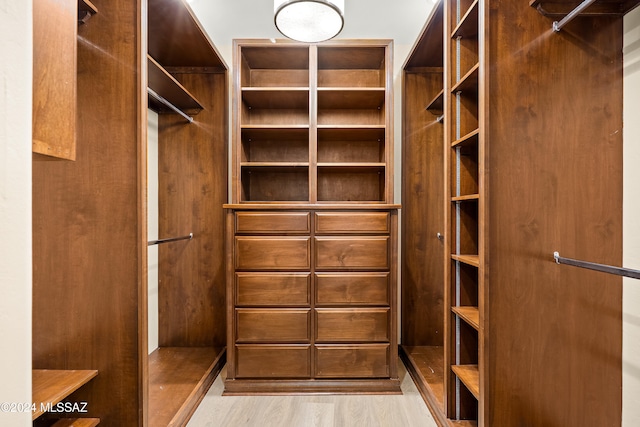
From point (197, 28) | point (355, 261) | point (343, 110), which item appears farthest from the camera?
point (343, 110)

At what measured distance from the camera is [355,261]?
2320 millimetres

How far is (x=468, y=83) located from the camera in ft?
5.68

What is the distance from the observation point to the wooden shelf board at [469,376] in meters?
1.58

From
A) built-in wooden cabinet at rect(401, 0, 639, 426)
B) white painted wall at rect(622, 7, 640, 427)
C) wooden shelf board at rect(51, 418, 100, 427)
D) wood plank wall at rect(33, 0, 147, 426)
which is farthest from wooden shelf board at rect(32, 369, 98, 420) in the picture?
white painted wall at rect(622, 7, 640, 427)

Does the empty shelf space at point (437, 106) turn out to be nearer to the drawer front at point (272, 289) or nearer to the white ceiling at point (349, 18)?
the white ceiling at point (349, 18)

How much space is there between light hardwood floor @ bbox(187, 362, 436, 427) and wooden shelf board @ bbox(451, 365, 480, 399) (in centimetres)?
42

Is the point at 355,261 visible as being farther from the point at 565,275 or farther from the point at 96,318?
the point at 96,318

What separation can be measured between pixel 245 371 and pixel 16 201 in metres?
1.87

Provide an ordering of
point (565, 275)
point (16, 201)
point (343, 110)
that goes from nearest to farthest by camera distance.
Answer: point (16, 201)
point (565, 275)
point (343, 110)

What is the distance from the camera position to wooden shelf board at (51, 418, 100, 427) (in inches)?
58.1

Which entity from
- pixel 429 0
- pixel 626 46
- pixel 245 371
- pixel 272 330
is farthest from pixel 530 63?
pixel 245 371

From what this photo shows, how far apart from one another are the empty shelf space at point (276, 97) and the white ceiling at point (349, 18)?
62cm

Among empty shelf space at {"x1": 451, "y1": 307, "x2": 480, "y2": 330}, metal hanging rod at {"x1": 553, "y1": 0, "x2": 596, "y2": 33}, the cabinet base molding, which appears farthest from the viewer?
the cabinet base molding

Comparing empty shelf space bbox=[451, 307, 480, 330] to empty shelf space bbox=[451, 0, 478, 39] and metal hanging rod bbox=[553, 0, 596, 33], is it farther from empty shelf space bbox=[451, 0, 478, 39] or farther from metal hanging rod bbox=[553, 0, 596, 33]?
empty shelf space bbox=[451, 0, 478, 39]
